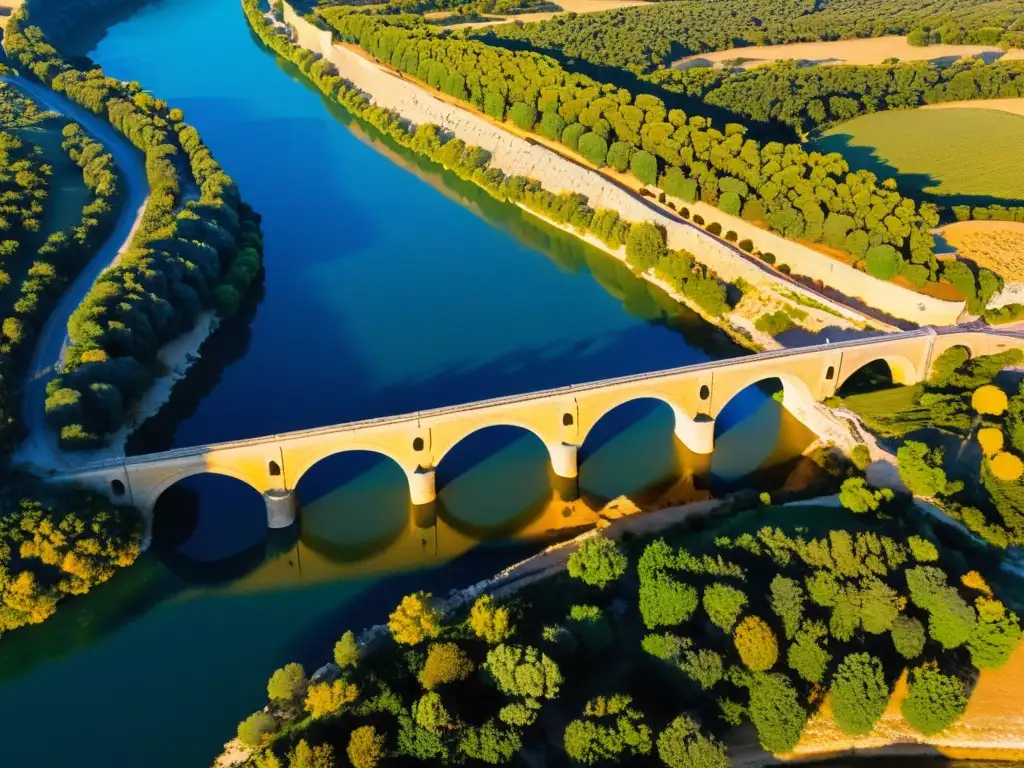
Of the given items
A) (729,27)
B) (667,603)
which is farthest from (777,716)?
(729,27)

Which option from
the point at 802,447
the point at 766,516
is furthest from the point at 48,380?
the point at 802,447

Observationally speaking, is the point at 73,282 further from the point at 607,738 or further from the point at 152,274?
the point at 607,738

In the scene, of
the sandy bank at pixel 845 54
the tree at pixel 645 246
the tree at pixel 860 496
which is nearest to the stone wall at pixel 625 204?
the tree at pixel 645 246

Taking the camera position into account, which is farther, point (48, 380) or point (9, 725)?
point (48, 380)

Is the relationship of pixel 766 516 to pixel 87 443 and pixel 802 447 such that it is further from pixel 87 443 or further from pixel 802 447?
pixel 87 443

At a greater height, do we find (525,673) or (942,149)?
(942,149)

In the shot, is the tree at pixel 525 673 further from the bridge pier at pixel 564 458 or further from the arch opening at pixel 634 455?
the arch opening at pixel 634 455
